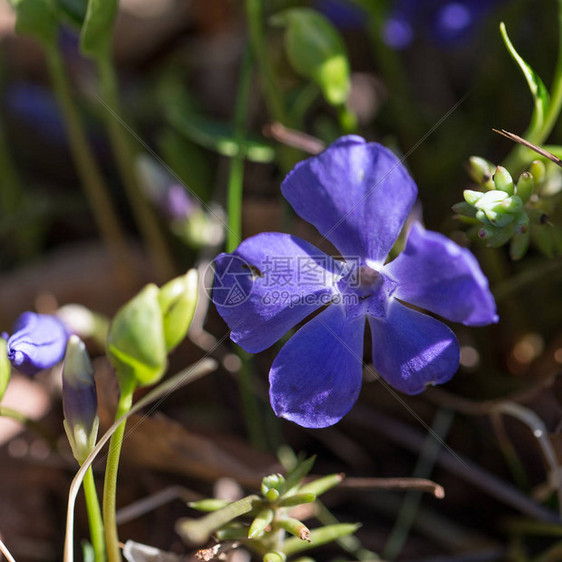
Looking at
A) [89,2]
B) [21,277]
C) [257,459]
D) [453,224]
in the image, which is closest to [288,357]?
[257,459]

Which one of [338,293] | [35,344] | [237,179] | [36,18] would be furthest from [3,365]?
[36,18]

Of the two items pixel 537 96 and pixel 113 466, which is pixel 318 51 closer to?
pixel 537 96

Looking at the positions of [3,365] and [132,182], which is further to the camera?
[132,182]

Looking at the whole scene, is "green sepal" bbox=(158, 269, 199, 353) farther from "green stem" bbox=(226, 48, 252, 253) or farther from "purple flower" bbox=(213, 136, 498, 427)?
"green stem" bbox=(226, 48, 252, 253)

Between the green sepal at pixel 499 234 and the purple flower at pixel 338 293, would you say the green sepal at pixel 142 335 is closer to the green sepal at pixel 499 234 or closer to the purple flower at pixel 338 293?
the purple flower at pixel 338 293

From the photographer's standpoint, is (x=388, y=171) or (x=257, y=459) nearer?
(x=388, y=171)

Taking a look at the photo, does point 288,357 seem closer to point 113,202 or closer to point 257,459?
point 257,459

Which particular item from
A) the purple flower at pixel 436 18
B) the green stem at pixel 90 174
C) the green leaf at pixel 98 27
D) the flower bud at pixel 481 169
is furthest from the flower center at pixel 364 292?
the purple flower at pixel 436 18
